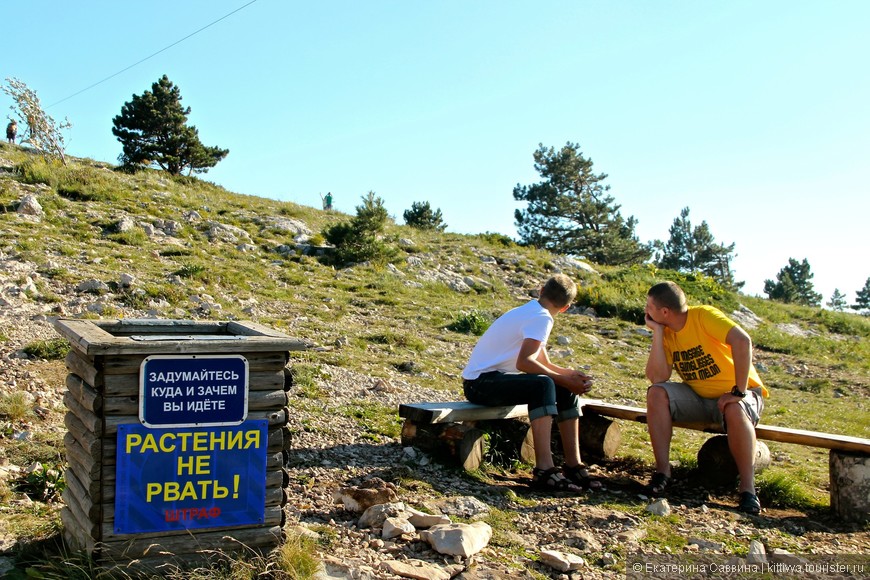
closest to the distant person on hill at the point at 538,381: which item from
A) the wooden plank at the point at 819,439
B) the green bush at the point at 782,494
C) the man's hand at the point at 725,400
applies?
the man's hand at the point at 725,400

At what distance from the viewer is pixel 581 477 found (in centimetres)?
578

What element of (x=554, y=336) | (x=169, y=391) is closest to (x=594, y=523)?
(x=169, y=391)

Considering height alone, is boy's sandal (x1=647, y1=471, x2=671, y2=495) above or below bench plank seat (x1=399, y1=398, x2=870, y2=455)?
below

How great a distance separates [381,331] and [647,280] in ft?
33.4

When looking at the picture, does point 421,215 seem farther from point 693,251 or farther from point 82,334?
point 82,334

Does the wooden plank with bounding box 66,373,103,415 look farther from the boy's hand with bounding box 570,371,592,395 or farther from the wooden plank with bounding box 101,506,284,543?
the boy's hand with bounding box 570,371,592,395

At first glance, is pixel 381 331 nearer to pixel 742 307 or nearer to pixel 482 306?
pixel 482 306

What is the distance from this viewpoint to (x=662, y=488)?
5676 mm

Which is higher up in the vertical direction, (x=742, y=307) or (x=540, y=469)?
(x=742, y=307)

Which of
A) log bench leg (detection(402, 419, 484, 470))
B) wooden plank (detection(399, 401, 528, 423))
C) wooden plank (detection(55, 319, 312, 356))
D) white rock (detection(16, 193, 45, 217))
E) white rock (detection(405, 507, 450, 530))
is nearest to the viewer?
wooden plank (detection(55, 319, 312, 356))

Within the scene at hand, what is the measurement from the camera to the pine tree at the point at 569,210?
1666 inches

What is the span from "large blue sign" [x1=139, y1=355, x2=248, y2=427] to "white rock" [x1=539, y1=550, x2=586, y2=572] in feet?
5.93

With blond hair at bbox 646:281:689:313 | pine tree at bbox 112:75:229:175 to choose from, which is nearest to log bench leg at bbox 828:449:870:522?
blond hair at bbox 646:281:689:313

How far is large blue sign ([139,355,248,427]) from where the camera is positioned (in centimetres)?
351
